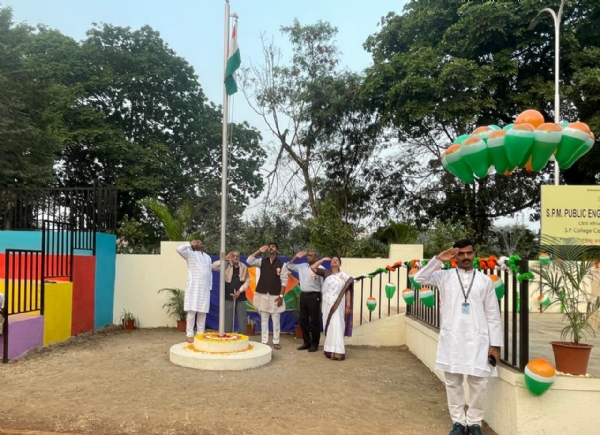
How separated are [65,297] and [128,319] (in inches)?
75.4

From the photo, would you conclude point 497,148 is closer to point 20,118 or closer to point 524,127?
point 524,127

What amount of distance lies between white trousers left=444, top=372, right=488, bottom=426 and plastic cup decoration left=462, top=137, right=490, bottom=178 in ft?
10.1

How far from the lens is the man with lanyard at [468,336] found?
12.8 ft

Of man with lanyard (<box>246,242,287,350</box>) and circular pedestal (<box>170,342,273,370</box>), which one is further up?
man with lanyard (<box>246,242,287,350</box>)

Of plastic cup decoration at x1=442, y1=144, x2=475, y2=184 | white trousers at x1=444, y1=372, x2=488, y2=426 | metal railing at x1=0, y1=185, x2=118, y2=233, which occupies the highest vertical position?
plastic cup decoration at x1=442, y1=144, x2=475, y2=184

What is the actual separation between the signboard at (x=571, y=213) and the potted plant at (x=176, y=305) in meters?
7.54

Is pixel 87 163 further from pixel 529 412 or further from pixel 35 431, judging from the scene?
pixel 529 412

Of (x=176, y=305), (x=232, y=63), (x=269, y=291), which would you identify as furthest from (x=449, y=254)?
(x=176, y=305)

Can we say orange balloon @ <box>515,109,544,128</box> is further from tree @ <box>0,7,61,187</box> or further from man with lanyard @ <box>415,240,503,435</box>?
tree @ <box>0,7,61,187</box>

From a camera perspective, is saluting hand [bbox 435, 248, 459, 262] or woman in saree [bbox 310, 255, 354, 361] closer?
saluting hand [bbox 435, 248, 459, 262]

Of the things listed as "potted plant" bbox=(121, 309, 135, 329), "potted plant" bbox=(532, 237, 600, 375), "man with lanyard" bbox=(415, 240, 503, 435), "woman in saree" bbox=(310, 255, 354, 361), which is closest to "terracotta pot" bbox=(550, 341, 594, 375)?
"potted plant" bbox=(532, 237, 600, 375)

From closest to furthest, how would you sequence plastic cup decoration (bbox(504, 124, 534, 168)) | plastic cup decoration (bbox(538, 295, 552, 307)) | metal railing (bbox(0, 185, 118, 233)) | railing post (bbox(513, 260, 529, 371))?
railing post (bbox(513, 260, 529, 371))
plastic cup decoration (bbox(538, 295, 552, 307))
plastic cup decoration (bbox(504, 124, 534, 168))
metal railing (bbox(0, 185, 118, 233))

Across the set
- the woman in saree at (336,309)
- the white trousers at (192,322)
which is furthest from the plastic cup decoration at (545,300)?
the white trousers at (192,322)

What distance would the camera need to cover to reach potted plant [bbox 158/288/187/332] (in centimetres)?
934
